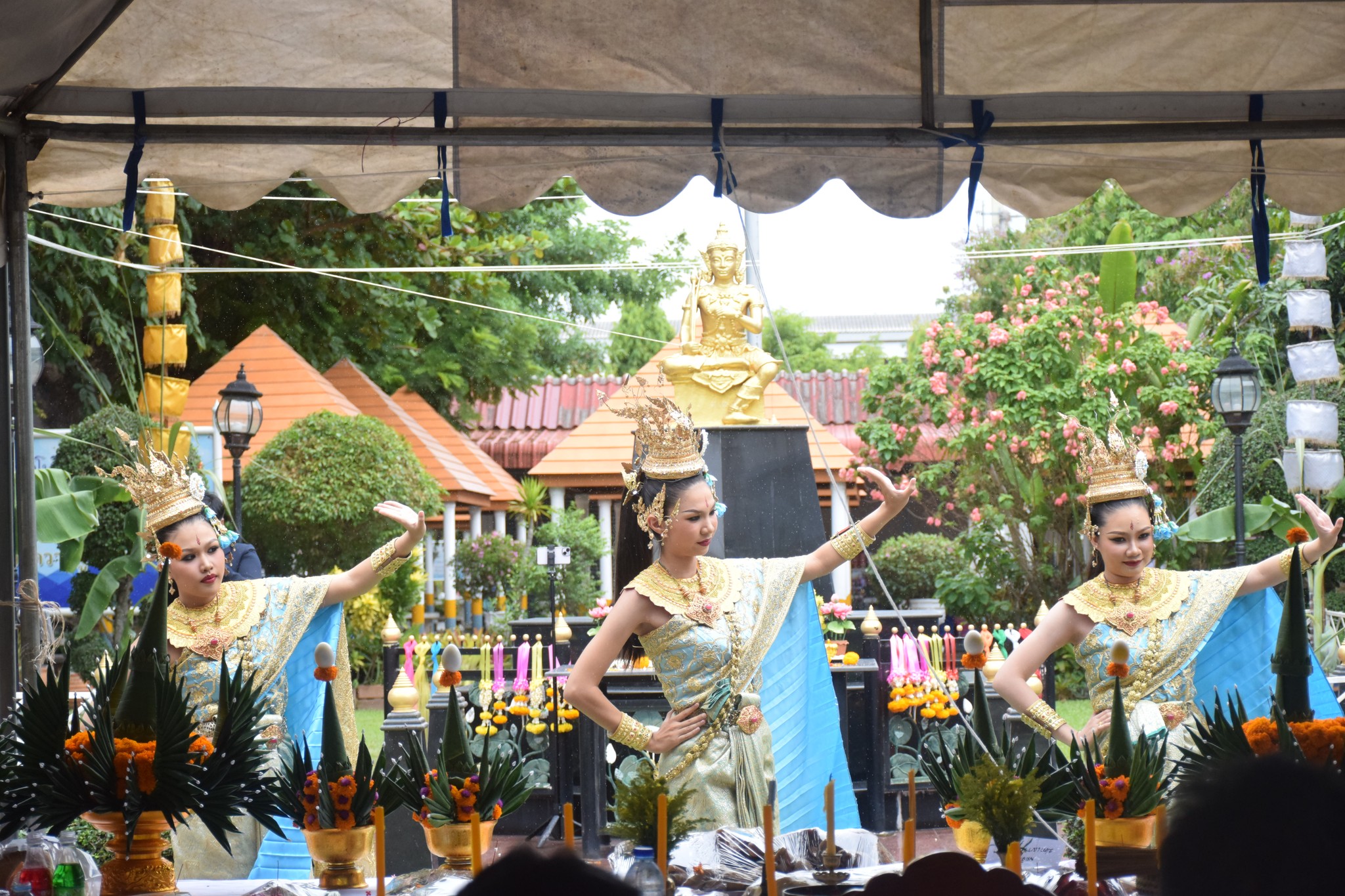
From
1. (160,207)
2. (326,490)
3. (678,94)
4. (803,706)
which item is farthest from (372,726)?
(678,94)

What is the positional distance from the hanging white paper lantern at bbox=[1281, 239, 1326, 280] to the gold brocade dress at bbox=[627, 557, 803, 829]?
7150mm

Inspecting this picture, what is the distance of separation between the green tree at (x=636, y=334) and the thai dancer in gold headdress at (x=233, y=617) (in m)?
23.5

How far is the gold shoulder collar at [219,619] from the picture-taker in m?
3.85

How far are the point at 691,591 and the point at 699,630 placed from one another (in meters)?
0.12

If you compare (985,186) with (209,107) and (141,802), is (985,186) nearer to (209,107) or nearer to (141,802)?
(209,107)

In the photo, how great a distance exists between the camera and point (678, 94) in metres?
3.46

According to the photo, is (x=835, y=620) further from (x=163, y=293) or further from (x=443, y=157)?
(x=163, y=293)

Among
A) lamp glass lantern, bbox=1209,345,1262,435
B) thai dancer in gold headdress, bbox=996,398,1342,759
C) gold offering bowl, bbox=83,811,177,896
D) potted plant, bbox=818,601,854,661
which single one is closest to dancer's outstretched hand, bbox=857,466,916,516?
thai dancer in gold headdress, bbox=996,398,1342,759

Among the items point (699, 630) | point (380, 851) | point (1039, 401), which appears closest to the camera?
point (380, 851)

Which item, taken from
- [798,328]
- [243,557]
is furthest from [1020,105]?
[798,328]

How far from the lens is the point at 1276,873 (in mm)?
1079

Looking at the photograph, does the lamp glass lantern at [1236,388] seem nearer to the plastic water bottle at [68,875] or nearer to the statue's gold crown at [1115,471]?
the statue's gold crown at [1115,471]

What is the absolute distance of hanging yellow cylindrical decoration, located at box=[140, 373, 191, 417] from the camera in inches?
402

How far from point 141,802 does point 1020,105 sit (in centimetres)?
268
